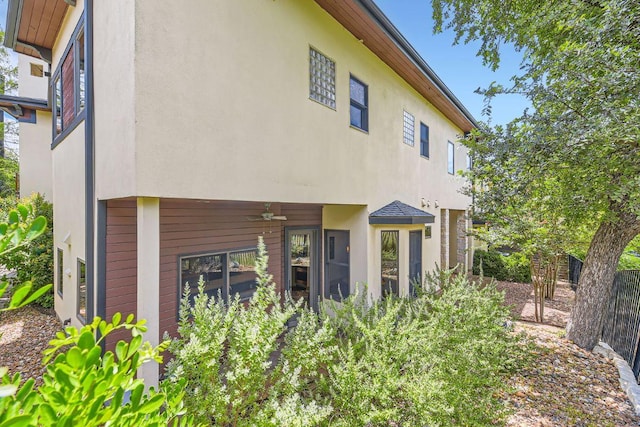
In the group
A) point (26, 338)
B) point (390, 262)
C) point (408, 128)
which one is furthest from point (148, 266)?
point (408, 128)

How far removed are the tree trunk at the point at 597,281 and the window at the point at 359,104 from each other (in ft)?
19.9

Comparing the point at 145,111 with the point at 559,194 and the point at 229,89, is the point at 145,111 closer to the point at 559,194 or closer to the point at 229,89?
the point at 229,89

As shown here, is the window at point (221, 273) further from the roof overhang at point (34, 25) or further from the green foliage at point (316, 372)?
the roof overhang at point (34, 25)

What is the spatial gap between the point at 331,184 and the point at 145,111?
3988mm

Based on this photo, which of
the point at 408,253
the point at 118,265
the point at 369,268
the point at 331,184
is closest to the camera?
the point at 118,265

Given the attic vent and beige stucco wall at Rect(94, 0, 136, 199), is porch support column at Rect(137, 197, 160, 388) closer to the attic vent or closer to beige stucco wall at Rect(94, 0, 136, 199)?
beige stucco wall at Rect(94, 0, 136, 199)

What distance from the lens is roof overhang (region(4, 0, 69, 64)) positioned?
6.48m

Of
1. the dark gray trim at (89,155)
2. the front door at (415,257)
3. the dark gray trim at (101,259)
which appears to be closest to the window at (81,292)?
the dark gray trim at (89,155)

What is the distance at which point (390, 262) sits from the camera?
29.0 ft

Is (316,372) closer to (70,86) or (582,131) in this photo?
(582,131)

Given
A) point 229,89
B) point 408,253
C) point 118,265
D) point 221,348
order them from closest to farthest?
point 221,348, point 229,89, point 118,265, point 408,253

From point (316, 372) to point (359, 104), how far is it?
6603 millimetres

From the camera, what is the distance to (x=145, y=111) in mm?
3863

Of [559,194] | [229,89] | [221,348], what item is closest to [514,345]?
[559,194]
